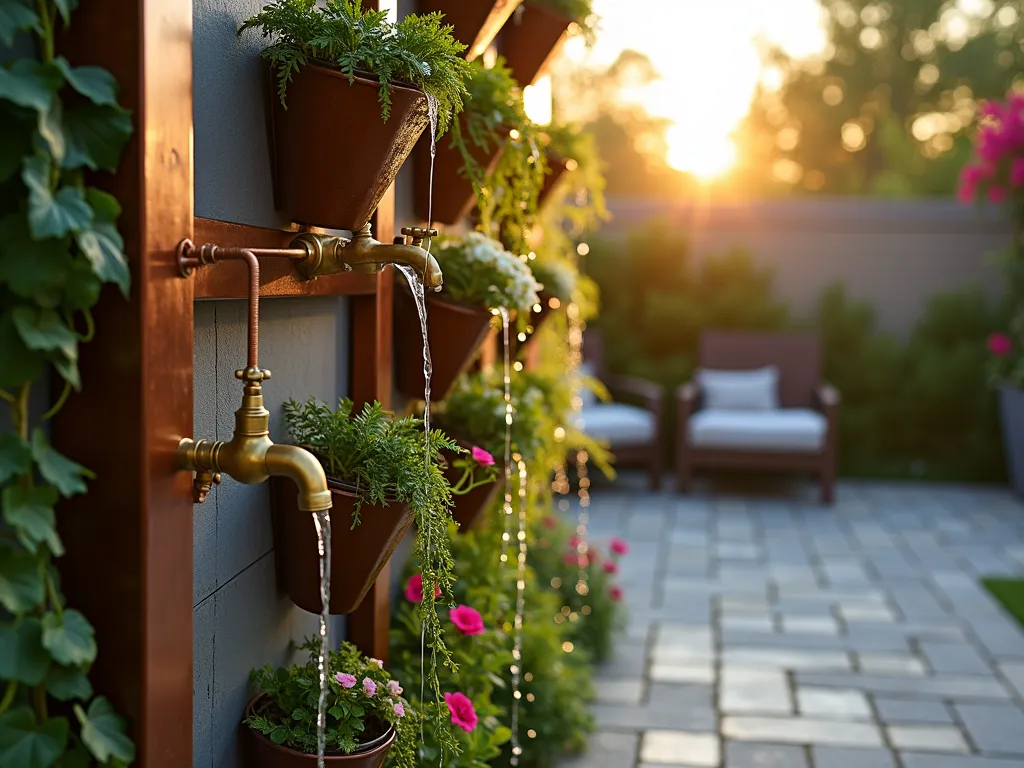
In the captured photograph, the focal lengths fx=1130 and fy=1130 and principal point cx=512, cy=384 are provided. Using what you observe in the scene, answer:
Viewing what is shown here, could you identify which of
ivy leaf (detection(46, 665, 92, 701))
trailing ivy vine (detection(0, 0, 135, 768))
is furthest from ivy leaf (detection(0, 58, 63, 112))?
ivy leaf (detection(46, 665, 92, 701))

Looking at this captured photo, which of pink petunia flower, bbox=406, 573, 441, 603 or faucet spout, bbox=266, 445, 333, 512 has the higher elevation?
faucet spout, bbox=266, 445, 333, 512

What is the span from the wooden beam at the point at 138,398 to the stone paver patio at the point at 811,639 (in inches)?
77.5

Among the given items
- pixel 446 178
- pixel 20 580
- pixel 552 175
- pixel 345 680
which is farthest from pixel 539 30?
pixel 20 580

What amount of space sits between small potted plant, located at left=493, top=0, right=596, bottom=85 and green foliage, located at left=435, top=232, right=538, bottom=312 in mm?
751

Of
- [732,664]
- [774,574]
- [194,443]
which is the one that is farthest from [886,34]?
[194,443]

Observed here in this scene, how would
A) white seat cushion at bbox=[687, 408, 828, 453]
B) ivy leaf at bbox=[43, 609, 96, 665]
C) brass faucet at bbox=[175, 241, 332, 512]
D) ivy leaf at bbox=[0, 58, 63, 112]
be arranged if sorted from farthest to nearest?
white seat cushion at bbox=[687, 408, 828, 453] < brass faucet at bbox=[175, 241, 332, 512] < ivy leaf at bbox=[43, 609, 96, 665] < ivy leaf at bbox=[0, 58, 63, 112]

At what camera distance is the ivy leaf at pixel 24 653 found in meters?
0.98

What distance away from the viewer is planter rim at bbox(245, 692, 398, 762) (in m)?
1.60

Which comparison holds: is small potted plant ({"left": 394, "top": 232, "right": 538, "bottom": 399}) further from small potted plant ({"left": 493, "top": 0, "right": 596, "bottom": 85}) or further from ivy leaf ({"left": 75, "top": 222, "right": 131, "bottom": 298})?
ivy leaf ({"left": 75, "top": 222, "right": 131, "bottom": 298})

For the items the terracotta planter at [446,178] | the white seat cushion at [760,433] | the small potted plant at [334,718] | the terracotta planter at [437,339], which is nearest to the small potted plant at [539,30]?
the terracotta planter at [446,178]

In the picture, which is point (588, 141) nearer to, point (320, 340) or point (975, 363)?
point (320, 340)

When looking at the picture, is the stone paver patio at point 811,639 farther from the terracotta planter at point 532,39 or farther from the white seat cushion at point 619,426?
the terracotta planter at point 532,39

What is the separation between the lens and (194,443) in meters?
1.26

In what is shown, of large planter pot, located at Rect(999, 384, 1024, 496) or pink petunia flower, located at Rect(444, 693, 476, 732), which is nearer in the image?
pink petunia flower, located at Rect(444, 693, 476, 732)
